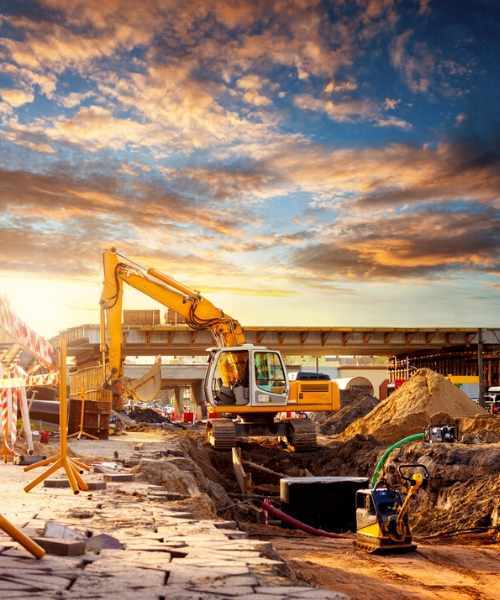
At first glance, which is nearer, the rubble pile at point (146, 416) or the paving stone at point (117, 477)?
the paving stone at point (117, 477)

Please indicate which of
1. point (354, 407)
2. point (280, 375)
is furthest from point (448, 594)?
point (354, 407)

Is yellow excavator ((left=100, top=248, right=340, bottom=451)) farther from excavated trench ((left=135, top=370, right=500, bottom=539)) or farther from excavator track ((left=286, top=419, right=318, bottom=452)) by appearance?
excavated trench ((left=135, top=370, right=500, bottom=539))

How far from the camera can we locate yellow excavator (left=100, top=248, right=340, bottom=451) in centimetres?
2503

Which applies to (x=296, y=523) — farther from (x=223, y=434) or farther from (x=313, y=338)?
(x=313, y=338)

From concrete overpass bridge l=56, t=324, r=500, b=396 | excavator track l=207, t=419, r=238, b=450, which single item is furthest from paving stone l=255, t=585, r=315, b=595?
concrete overpass bridge l=56, t=324, r=500, b=396

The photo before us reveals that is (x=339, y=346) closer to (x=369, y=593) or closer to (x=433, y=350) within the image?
(x=433, y=350)

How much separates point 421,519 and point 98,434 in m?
12.7

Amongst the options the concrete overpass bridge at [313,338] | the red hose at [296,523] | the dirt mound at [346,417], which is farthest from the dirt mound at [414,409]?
the concrete overpass bridge at [313,338]

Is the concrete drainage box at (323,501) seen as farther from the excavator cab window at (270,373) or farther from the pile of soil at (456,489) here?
the excavator cab window at (270,373)

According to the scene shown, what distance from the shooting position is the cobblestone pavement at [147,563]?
5488 mm

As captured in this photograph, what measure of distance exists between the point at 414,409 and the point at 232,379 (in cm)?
1058

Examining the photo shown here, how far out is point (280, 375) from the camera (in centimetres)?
2536

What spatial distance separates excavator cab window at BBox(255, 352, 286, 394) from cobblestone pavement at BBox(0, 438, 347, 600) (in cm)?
1511

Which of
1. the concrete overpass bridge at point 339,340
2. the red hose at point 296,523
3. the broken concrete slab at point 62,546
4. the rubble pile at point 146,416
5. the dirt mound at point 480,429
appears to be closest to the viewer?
the broken concrete slab at point 62,546
